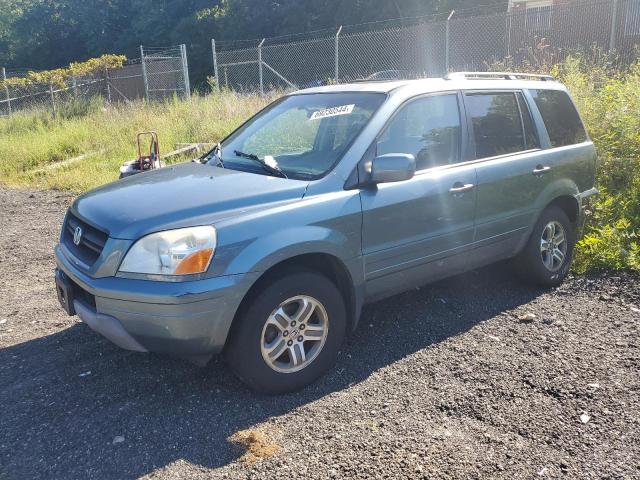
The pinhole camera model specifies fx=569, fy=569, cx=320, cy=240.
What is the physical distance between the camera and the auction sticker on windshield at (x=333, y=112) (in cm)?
407

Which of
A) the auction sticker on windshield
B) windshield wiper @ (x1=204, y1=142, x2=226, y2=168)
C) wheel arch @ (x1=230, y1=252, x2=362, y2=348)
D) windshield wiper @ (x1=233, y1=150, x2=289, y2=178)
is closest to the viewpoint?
wheel arch @ (x1=230, y1=252, x2=362, y2=348)

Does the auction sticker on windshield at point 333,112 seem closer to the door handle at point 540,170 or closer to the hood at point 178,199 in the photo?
the hood at point 178,199

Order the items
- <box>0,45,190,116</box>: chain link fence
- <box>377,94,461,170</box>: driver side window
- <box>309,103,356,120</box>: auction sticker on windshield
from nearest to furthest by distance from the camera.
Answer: <box>377,94,461,170</box>: driver side window → <box>309,103,356,120</box>: auction sticker on windshield → <box>0,45,190,116</box>: chain link fence

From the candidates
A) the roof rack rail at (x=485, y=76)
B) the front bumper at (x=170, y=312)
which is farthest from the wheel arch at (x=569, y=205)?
the front bumper at (x=170, y=312)

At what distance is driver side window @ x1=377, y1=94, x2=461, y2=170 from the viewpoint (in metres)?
3.91

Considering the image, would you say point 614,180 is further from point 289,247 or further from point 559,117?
point 289,247

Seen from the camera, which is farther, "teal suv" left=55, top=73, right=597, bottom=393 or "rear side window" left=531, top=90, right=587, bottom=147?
"rear side window" left=531, top=90, right=587, bottom=147

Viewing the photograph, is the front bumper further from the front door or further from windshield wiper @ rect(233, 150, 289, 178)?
the front door

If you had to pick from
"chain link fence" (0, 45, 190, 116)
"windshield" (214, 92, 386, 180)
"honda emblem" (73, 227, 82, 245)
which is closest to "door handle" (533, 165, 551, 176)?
"windshield" (214, 92, 386, 180)

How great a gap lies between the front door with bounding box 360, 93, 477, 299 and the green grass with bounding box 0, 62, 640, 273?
2.12 m

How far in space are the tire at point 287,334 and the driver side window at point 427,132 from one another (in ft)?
3.60

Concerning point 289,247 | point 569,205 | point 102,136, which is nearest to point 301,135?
point 289,247

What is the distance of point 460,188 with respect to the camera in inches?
163

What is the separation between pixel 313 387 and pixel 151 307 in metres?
1.15
